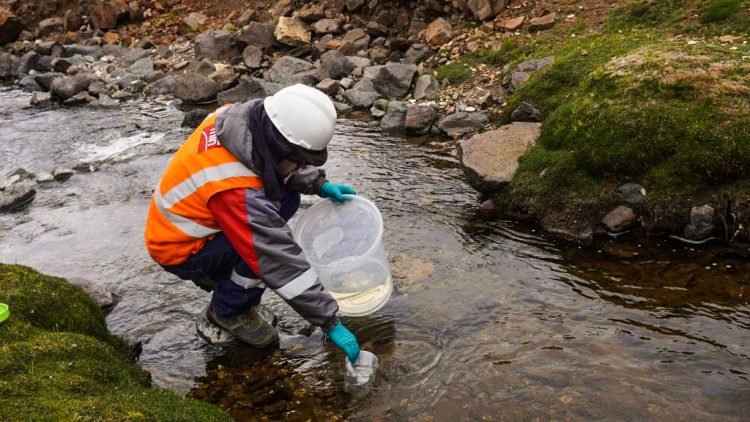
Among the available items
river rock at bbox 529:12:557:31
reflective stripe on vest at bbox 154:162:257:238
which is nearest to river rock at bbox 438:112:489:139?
river rock at bbox 529:12:557:31

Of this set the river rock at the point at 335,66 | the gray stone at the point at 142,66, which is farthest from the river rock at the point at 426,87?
the gray stone at the point at 142,66

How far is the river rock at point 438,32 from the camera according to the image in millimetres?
14234

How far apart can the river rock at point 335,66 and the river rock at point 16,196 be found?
6.87 metres

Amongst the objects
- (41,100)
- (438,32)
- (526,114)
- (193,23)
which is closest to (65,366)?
(526,114)

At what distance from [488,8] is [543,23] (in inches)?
68.9

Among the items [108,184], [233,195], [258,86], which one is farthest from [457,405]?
[258,86]

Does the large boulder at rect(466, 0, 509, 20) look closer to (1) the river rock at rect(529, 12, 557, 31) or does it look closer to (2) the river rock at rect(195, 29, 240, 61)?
(1) the river rock at rect(529, 12, 557, 31)

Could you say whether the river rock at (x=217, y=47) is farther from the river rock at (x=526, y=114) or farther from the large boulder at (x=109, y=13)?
the river rock at (x=526, y=114)

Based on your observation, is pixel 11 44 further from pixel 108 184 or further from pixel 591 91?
pixel 591 91

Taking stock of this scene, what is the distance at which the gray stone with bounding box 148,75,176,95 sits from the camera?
16.2 meters

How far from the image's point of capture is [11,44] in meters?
25.1

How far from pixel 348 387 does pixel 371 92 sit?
8.98 metres

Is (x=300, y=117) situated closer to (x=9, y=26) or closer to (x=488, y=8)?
(x=488, y=8)

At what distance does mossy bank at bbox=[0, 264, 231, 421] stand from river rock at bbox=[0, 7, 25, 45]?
2447cm
